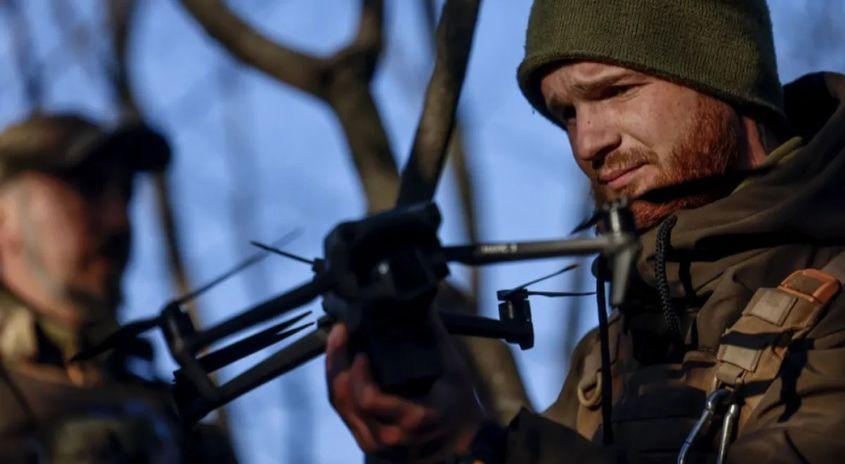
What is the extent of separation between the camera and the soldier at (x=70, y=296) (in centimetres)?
303

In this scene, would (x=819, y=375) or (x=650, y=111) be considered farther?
(x=650, y=111)

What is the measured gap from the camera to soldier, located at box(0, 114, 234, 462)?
3025 millimetres

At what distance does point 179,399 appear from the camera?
10.5 ft

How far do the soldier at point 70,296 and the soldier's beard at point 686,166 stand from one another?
1128 millimetres

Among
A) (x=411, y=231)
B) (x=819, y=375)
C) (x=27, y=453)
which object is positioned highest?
(x=411, y=231)

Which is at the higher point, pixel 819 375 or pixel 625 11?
pixel 625 11

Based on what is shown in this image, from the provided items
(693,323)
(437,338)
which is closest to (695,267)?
(693,323)

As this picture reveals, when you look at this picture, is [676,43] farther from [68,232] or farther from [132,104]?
[132,104]

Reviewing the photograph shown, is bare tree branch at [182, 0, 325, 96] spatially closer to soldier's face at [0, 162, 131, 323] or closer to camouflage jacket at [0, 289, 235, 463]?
camouflage jacket at [0, 289, 235, 463]

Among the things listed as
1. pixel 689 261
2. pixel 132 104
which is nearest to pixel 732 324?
pixel 689 261

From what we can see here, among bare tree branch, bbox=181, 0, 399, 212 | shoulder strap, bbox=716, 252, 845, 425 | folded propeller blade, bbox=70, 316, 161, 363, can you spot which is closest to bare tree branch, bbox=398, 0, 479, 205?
bare tree branch, bbox=181, 0, 399, 212

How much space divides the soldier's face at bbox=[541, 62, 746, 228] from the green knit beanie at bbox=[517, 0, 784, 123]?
4cm

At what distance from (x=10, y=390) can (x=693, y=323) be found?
1389 mm

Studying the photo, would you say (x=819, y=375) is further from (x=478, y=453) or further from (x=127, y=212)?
(x=127, y=212)
